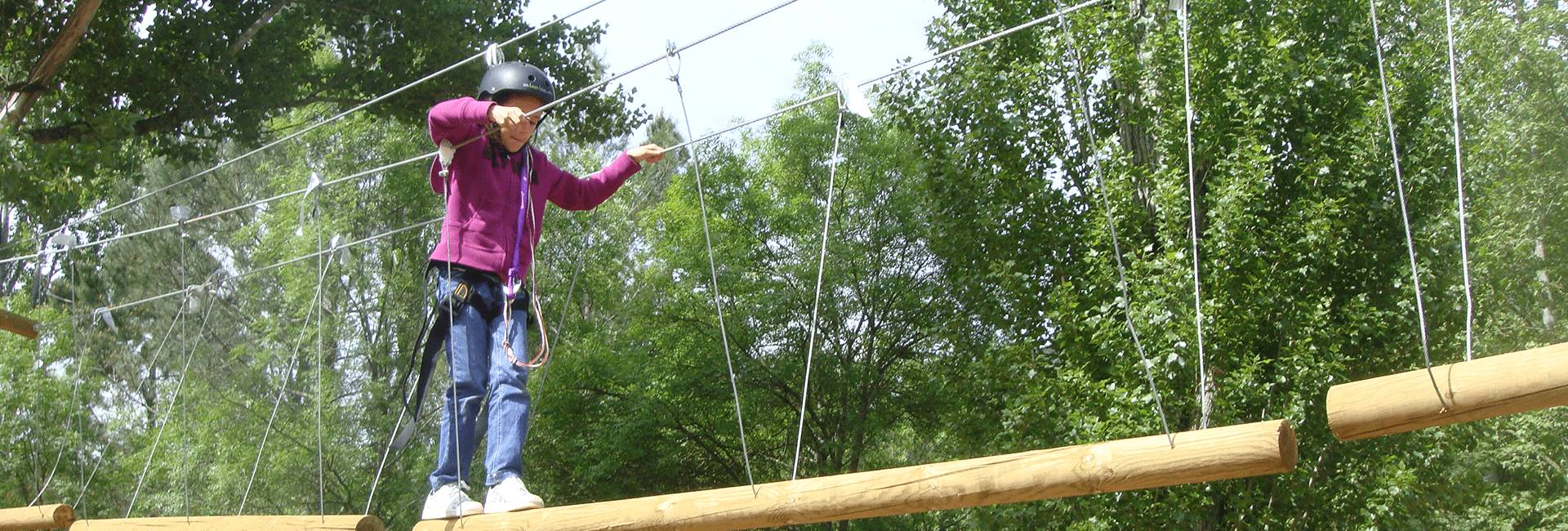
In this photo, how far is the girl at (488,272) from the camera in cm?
335

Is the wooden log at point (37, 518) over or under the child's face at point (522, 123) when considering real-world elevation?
under

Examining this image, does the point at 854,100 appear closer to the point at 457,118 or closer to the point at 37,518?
the point at 457,118

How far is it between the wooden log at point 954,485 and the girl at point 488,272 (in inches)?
5.3

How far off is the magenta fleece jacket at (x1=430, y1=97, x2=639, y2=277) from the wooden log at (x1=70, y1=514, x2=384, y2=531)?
67 cm

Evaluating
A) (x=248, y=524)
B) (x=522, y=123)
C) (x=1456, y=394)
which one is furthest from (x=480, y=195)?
(x=1456, y=394)

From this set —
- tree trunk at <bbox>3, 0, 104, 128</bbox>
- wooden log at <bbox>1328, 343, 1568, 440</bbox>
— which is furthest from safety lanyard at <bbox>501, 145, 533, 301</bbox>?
tree trunk at <bbox>3, 0, 104, 128</bbox>

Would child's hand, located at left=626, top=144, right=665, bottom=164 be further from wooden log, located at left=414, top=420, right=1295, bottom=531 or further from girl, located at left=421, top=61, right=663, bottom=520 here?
wooden log, located at left=414, top=420, right=1295, bottom=531

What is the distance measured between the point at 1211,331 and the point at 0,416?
41.8 ft

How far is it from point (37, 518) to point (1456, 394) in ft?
16.3

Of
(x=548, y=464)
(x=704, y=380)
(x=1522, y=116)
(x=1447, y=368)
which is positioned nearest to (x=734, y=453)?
(x=704, y=380)

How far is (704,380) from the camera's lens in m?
13.7

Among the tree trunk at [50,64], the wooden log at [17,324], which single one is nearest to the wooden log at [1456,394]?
the wooden log at [17,324]

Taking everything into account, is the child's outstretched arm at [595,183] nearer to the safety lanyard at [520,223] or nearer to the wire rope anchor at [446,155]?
the safety lanyard at [520,223]

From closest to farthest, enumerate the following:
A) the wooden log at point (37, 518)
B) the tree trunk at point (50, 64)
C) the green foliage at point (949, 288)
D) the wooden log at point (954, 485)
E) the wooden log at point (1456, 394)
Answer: the wooden log at point (1456, 394) < the wooden log at point (954, 485) < the wooden log at point (37, 518) < the tree trunk at point (50, 64) < the green foliage at point (949, 288)
